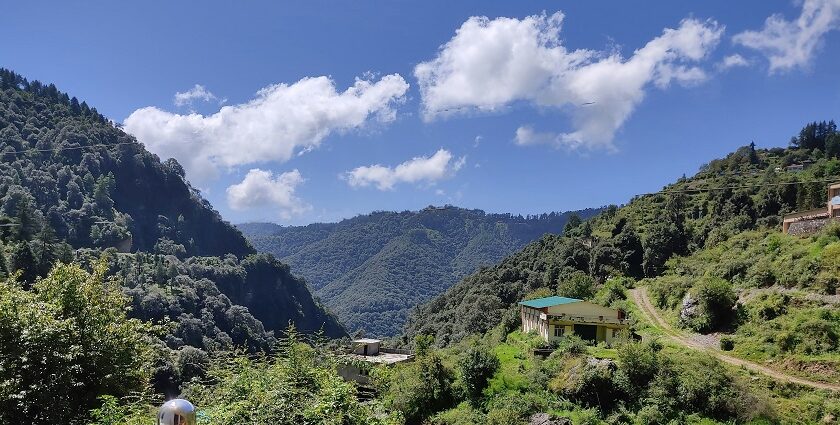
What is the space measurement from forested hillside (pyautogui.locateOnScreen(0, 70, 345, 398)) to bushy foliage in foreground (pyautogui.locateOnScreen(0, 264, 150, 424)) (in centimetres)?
3994

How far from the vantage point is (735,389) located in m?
19.3

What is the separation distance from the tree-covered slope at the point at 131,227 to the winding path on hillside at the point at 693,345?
40840mm

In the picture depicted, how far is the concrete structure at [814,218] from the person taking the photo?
31672 millimetres

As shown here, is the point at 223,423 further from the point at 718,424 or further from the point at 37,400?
the point at 718,424

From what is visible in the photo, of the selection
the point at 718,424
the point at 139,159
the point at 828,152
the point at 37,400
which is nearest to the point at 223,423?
the point at 37,400

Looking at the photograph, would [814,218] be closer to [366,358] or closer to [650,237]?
[650,237]

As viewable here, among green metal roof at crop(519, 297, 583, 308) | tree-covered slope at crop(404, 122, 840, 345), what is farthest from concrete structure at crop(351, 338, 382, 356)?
green metal roof at crop(519, 297, 583, 308)

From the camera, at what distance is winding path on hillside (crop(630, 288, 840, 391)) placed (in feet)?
64.2

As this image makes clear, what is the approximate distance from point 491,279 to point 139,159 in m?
74.5

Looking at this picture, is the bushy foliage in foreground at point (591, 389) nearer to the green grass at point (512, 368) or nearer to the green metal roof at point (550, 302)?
the green grass at point (512, 368)

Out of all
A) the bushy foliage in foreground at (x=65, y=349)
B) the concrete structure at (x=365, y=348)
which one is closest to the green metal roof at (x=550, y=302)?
the concrete structure at (x=365, y=348)

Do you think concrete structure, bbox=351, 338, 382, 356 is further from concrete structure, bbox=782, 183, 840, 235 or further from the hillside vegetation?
concrete structure, bbox=782, 183, 840, 235

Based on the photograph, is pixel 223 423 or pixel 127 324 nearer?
pixel 223 423

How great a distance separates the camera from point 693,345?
83.9 ft
